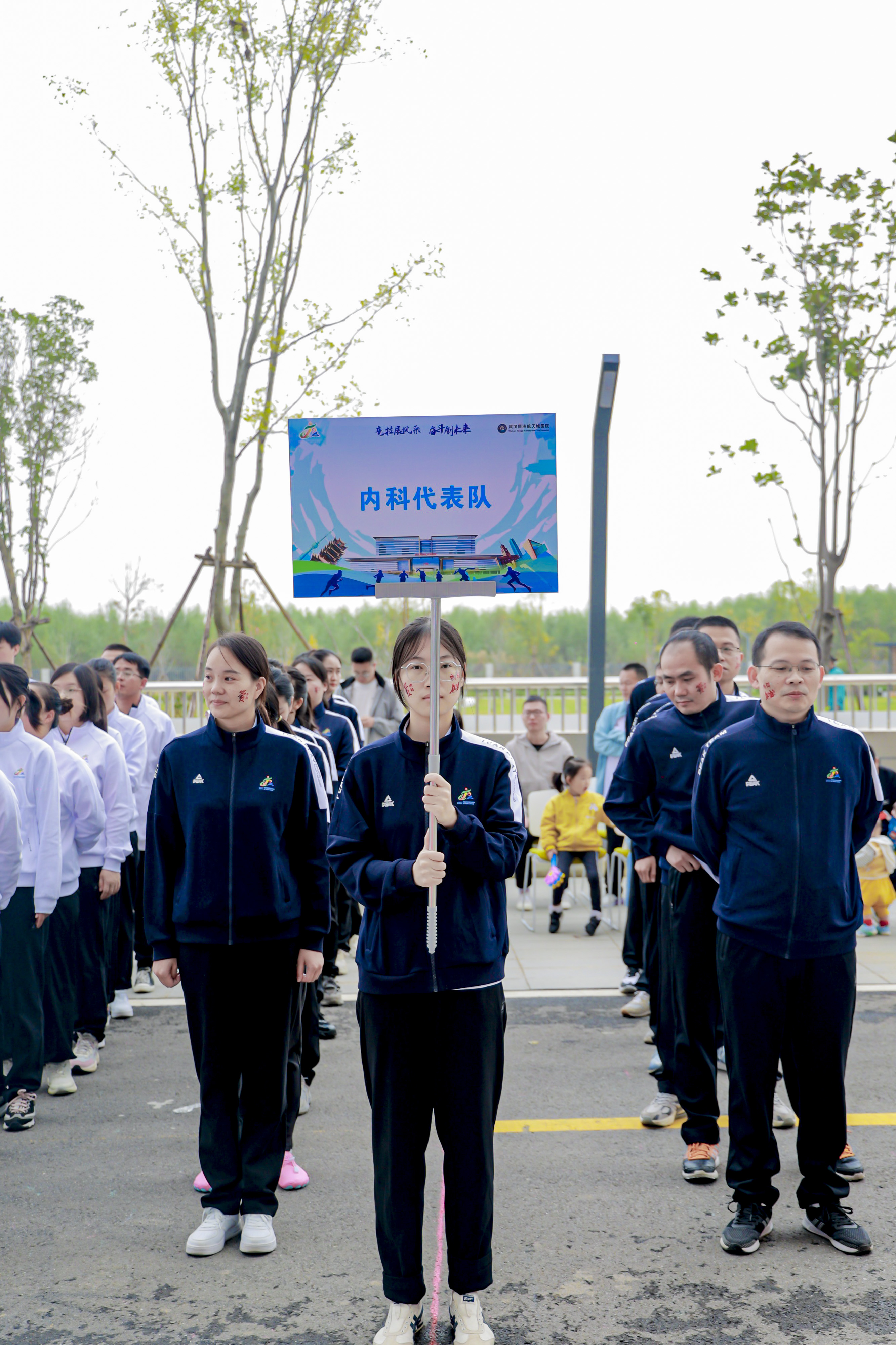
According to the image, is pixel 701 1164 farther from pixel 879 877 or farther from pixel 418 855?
pixel 879 877

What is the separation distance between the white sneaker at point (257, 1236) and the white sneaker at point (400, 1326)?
66cm

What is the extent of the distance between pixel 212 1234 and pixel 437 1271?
0.73 m

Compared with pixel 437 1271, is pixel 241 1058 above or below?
above

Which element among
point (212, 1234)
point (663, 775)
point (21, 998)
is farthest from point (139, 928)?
point (663, 775)

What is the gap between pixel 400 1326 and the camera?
3.02 m

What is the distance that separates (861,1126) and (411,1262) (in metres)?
2.33

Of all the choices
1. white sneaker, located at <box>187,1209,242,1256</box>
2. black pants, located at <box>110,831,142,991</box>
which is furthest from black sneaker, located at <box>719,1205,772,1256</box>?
black pants, located at <box>110,831,142,991</box>

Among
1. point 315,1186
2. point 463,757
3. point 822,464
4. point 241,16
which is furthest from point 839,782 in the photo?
point 241,16

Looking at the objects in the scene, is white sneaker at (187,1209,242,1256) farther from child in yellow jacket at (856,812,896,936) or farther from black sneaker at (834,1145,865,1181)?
child in yellow jacket at (856,812,896,936)

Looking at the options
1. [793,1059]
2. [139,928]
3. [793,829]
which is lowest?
[139,928]

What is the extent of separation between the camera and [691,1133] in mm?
4195

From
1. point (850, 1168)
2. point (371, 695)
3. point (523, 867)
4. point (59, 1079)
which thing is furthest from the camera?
point (371, 695)

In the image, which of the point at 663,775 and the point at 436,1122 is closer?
the point at 436,1122

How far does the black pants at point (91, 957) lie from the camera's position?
5.46 metres
